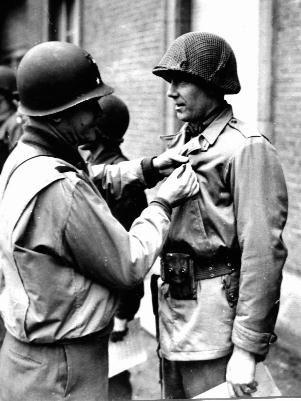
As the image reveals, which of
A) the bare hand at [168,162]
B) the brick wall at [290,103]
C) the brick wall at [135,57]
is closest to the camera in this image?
the bare hand at [168,162]

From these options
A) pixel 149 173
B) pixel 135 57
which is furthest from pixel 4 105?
pixel 149 173

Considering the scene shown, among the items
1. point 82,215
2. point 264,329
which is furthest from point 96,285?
point 264,329

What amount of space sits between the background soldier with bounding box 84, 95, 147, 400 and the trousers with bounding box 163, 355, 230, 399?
0.72 metres

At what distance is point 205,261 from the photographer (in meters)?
2.60

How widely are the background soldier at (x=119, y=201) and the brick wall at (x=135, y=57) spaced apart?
2433 millimetres

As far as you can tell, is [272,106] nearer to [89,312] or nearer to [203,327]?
[203,327]

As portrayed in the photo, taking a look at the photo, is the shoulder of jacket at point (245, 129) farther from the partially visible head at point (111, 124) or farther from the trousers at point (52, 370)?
the partially visible head at point (111, 124)

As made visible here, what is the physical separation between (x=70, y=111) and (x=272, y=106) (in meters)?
2.94

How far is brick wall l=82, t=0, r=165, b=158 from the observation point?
6.77 meters

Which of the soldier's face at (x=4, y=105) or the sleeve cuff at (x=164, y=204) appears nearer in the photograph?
the sleeve cuff at (x=164, y=204)

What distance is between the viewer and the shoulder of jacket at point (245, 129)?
8.12ft

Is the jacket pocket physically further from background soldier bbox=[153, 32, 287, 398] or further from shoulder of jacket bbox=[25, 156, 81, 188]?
shoulder of jacket bbox=[25, 156, 81, 188]

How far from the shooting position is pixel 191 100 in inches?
105

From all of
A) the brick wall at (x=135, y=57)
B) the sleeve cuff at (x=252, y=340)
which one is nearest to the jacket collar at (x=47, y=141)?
the sleeve cuff at (x=252, y=340)
